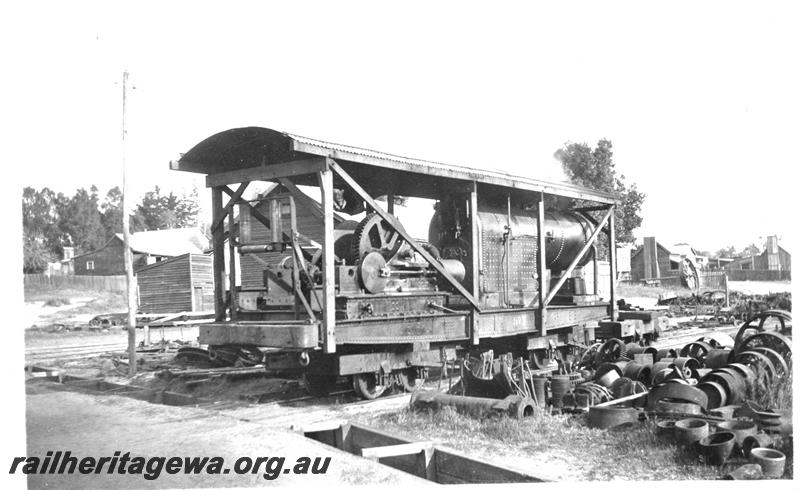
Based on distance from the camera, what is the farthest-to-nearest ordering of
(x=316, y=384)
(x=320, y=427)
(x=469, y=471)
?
(x=316, y=384) < (x=320, y=427) < (x=469, y=471)

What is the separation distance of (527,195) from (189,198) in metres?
82.3

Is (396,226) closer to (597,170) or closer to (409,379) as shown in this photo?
(409,379)

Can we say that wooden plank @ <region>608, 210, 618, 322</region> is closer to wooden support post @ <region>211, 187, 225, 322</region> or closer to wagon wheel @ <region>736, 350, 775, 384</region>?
wagon wheel @ <region>736, 350, 775, 384</region>

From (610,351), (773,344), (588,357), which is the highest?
(773,344)

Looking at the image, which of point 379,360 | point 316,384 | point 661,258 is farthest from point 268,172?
point 661,258

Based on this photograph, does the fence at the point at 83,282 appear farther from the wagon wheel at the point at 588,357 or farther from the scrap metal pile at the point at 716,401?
the scrap metal pile at the point at 716,401

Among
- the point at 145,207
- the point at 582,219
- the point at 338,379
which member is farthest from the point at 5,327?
the point at 145,207

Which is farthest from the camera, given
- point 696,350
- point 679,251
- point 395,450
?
point 679,251

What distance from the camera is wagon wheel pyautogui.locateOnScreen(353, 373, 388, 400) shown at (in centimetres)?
930

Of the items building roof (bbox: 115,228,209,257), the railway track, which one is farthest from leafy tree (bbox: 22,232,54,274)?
building roof (bbox: 115,228,209,257)

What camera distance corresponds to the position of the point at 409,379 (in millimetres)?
10039

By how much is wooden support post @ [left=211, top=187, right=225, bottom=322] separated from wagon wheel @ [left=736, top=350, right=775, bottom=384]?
739 centimetres

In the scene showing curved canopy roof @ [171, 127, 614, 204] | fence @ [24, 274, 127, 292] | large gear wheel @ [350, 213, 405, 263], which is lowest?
fence @ [24, 274, 127, 292]

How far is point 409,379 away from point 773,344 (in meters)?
5.10
